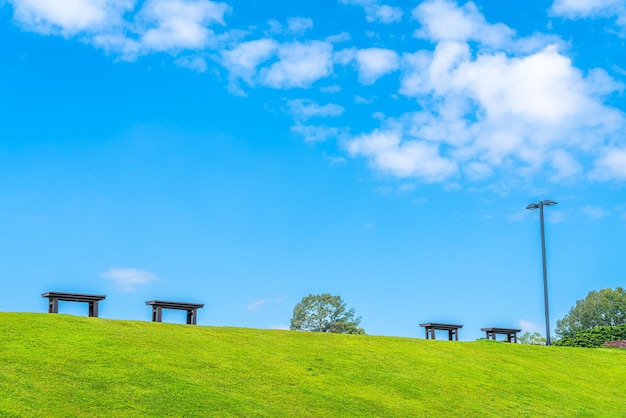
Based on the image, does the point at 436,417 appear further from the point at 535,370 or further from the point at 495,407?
the point at 535,370

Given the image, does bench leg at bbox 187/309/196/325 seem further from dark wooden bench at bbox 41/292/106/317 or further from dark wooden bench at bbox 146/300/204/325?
dark wooden bench at bbox 41/292/106/317

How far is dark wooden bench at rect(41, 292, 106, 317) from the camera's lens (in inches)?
847

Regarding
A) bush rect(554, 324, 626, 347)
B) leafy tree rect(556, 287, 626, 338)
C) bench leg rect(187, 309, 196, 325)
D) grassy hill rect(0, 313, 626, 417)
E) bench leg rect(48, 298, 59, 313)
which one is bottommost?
grassy hill rect(0, 313, 626, 417)

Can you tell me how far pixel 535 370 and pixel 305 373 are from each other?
959 cm

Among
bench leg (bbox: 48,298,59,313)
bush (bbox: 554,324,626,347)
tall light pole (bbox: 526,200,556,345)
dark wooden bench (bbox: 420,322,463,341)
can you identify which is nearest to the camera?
bench leg (bbox: 48,298,59,313)

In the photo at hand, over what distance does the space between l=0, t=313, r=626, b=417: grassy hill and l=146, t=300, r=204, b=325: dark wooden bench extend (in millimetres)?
1222

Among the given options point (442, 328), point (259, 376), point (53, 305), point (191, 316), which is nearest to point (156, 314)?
point (191, 316)

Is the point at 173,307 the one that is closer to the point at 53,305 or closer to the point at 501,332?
the point at 53,305

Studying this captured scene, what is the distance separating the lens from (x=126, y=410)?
1444cm

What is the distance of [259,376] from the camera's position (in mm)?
17859

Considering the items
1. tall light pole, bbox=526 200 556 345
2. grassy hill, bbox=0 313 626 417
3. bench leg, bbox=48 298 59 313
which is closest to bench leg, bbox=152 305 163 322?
grassy hill, bbox=0 313 626 417

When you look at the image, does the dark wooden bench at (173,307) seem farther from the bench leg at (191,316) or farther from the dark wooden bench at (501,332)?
the dark wooden bench at (501,332)

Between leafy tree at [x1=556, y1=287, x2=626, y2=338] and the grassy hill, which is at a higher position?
leafy tree at [x1=556, y1=287, x2=626, y2=338]

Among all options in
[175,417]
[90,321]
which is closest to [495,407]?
[175,417]
